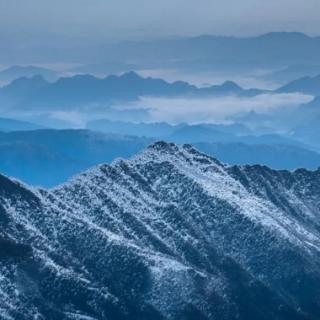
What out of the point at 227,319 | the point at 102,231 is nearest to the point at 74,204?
the point at 102,231

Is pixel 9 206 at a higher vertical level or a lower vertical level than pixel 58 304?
higher

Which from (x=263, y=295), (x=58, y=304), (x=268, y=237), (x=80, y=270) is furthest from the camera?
(x=268, y=237)

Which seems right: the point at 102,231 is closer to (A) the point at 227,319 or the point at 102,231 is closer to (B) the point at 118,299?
(B) the point at 118,299

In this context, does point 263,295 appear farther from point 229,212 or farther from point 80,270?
point 80,270

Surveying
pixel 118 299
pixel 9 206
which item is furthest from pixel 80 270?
pixel 9 206

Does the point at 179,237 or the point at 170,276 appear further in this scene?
the point at 179,237

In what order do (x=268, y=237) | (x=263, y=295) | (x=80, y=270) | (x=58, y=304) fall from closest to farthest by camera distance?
(x=58, y=304) → (x=80, y=270) → (x=263, y=295) → (x=268, y=237)
